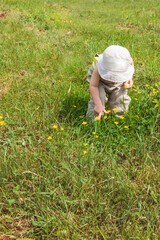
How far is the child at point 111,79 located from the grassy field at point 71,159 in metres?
0.17

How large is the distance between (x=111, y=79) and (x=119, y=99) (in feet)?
1.70

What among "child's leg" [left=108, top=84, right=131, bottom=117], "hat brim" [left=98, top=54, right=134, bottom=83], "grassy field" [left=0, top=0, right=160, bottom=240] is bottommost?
"grassy field" [left=0, top=0, right=160, bottom=240]

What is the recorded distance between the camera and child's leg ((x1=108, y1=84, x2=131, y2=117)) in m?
2.45

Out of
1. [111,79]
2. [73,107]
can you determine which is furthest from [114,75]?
[73,107]

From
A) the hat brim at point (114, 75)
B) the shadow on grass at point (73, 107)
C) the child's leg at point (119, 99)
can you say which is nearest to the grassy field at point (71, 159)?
the shadow on grass at point (73, 107)

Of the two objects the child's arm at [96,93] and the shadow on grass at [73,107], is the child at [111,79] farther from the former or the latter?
the shadow on grass at [73,107]

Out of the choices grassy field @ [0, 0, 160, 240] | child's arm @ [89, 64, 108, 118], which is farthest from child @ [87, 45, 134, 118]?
grassy field @ [0, 0, 160, 240]

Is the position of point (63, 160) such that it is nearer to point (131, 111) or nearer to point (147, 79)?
point (131, 111)

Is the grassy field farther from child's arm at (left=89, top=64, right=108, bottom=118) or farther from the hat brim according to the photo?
the hat brim

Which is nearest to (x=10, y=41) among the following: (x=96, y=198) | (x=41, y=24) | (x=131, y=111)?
(x=41, y=24)

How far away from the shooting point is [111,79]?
6.57 ft

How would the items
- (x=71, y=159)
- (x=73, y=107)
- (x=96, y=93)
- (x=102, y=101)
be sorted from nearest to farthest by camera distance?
(x=71, y=159) < (x=96, y=93) < (x=102, y=101) < (x=73, y=107)

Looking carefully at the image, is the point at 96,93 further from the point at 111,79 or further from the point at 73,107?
the point at 73,107

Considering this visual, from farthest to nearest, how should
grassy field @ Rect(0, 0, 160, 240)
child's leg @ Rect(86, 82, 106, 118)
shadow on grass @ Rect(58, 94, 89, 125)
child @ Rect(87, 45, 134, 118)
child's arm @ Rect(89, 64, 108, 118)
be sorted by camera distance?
1. shadow on grass @ Rect(58, 94, 89, 125)
2. child's leg @ Rect(86, 82, 106, 118)
3. child's arm @ Rect(89, 64, 108, 118)
4. child @ Rect(87, 45, 134, 118)
5. grassy field @ Rect(0, 0, 160, 240)
